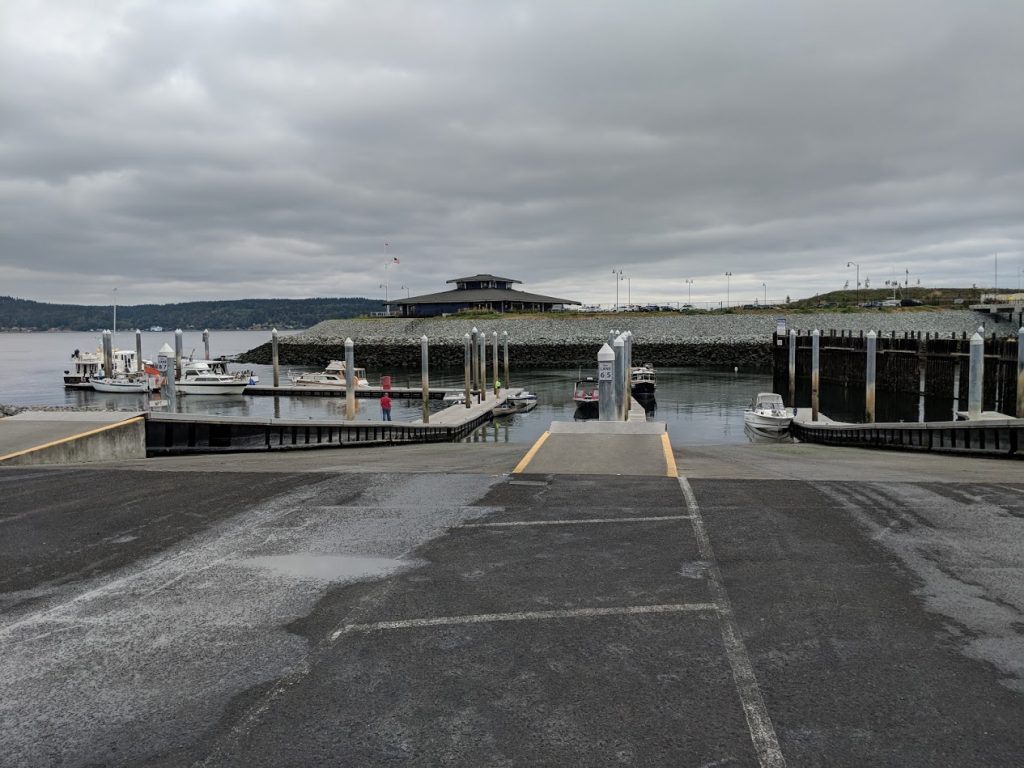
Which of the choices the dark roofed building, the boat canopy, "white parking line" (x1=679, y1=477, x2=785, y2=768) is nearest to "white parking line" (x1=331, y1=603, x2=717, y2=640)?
"white parking line" (x1=679, y1=477, x2=785, y2=768)

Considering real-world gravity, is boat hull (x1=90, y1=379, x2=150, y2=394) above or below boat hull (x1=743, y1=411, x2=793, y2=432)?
above

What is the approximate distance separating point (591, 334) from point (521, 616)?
10078cm

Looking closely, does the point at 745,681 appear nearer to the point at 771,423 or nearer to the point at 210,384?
the point at 771,423

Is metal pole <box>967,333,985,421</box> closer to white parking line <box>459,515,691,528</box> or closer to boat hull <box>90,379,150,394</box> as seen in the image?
white parking line <box>459,515,691,528</box>

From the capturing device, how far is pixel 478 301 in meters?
128

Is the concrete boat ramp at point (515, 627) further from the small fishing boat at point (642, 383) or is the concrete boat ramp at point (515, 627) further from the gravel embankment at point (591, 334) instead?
the gravel embankment at point (591, 334)

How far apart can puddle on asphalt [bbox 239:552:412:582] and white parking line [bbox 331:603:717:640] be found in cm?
117

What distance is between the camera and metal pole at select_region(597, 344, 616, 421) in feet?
67.4

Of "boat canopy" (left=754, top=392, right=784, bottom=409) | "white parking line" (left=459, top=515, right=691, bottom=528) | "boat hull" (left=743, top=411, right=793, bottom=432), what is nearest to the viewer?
"white parking line" (left=459, top=515, right=691, bottom=528)

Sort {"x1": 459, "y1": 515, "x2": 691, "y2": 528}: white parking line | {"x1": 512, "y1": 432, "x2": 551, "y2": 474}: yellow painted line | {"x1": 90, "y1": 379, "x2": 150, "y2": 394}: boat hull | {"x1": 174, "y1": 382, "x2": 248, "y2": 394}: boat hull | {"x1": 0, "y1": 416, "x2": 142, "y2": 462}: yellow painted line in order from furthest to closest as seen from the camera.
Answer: {"x1": 90, "y1": 379, "x2": 150, "y2": 394}: boat hull < {"x1": 174, "y1": 382, "x2": 248, "y2": 394}: boat hull < {"x1": 0, "y1": 416, "x2": 142, "y2": 462}: yellow painted line < {"x1": 512, "y1": 432, "x2": 551, "y2": 474}: yellow painted line < {"x1": 459, "y1": 515, "x2": 691, "y2": 528}: white parking line

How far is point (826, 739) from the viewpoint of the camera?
4102 millimetres

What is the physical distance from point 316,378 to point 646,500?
5158 centimetres

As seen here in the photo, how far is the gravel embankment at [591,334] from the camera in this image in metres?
94.5

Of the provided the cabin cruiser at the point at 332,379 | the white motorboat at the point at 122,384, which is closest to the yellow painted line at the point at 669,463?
the cabin cruiser at the point at 332,379
